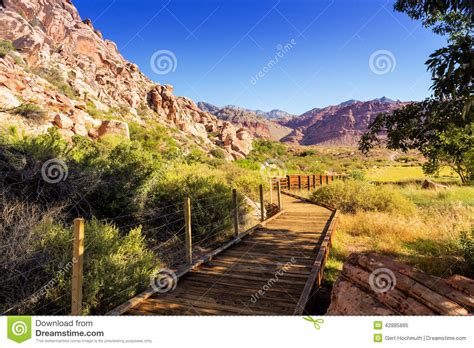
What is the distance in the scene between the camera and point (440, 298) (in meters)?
2.27

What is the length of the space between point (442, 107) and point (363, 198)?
866 centimetres

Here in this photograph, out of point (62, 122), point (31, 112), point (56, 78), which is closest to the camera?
point (31, 112)

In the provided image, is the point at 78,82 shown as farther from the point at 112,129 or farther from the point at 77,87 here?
the point at 112,129

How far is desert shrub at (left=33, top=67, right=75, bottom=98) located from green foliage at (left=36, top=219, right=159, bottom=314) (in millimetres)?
34271

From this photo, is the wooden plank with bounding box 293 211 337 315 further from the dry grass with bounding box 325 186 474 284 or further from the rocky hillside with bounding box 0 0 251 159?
the rocky hillside with bounding box 0 0 251 159

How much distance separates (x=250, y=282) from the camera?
4.18 meters

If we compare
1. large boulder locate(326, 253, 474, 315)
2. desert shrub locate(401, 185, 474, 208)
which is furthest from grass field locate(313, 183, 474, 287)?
large boulder locate(326, 253, 474, 315)

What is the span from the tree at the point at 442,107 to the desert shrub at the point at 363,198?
19.5 feet

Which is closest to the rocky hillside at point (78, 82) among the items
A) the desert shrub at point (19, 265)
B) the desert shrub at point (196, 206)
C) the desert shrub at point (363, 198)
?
the desert shrub at point (196, 206)

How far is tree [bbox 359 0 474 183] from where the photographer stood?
2.57 m

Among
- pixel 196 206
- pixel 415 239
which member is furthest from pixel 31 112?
pixel 415 239
